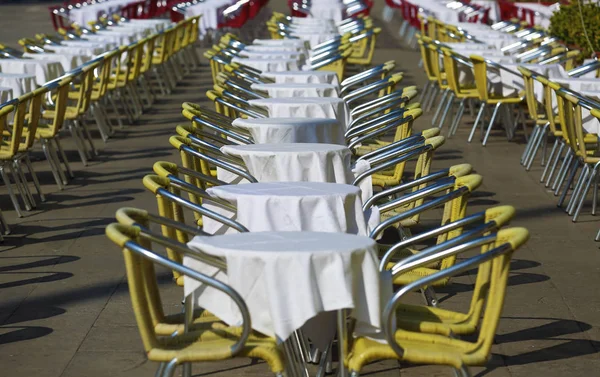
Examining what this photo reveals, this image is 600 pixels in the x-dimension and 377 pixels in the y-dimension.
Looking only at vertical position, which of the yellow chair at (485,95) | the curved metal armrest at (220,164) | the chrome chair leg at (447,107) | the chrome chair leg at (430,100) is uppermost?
the curved metal armrest at (220,164)

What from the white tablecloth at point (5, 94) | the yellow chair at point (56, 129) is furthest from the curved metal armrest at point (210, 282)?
the white tablecloth at point (5, 94)

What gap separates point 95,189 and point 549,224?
3.60 metres

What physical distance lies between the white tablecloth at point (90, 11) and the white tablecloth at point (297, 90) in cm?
1351

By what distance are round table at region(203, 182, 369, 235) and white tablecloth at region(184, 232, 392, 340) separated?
2.60ft

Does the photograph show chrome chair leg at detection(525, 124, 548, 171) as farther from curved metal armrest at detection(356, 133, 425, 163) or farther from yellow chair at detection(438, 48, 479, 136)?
curved metal armrest at detection(356, 133, 425, 163)

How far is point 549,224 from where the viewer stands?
27.0 feet

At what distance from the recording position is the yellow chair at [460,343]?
3918 millimetres

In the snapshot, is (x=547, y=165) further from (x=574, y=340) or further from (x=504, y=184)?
(x=574, y=340)

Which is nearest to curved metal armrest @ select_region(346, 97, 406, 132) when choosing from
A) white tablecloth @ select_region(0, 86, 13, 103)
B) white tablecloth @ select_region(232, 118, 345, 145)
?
white tablecloth @ select_region(232, 118, 345, 145)

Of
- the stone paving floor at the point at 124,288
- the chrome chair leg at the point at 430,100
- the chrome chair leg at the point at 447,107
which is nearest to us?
the stone paving floor at the point at 124,288

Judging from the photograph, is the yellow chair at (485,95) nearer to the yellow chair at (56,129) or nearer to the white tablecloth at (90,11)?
the yellow chair at (56,129)

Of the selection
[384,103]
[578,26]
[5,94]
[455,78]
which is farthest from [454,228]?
[578,26]

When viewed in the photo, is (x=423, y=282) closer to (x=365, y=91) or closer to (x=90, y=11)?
(x=365, y=91)

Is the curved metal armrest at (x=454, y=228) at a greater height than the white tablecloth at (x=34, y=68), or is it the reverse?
the curved metal armrest at (x=454, y=228)
